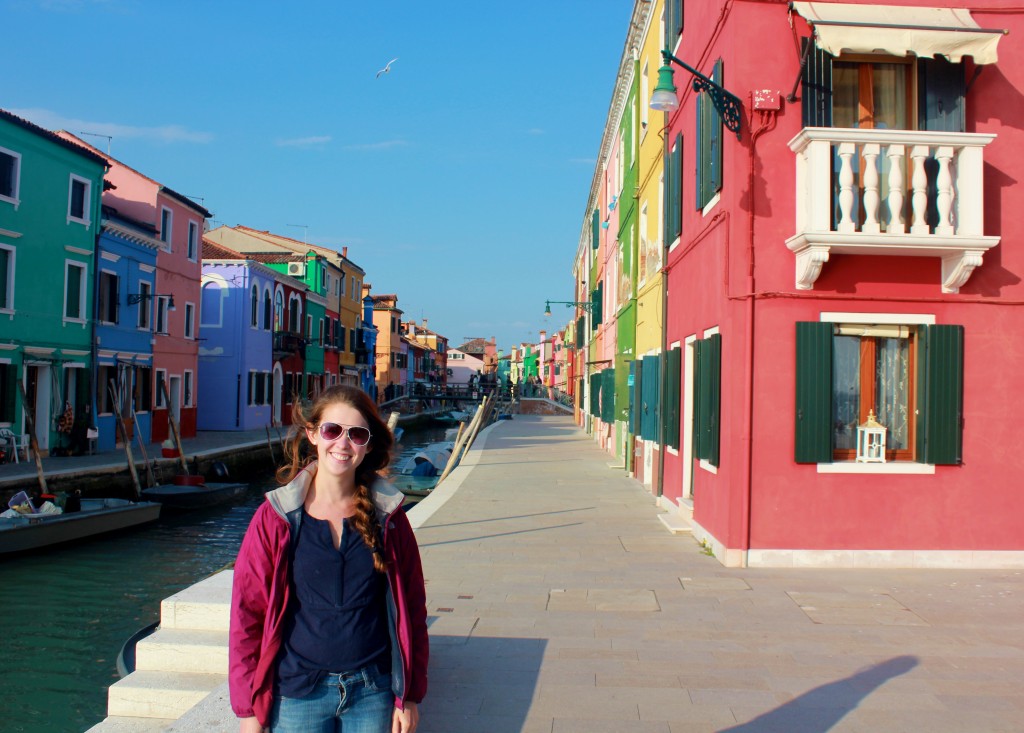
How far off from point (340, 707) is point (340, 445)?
0.80 metres

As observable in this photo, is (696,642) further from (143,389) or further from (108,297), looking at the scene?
(143,389)

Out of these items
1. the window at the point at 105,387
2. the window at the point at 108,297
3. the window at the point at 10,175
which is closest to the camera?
the window at the point at 10,175

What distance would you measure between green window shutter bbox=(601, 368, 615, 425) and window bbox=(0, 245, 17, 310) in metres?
13.7

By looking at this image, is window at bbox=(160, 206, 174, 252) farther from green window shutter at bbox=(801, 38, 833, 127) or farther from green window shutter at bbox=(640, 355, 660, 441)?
green window shutter at bbox=(801, 38, 833, 127)

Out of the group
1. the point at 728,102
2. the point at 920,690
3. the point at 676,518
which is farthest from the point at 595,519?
the point at 920,690

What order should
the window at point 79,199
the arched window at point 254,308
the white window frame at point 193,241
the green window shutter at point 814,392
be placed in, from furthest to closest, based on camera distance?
the arched window at point 254,308 < the white window frame at point 193,241 < the window at point 79,199 < the green window shutter at point 814,392

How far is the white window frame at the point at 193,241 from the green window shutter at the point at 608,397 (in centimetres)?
1445

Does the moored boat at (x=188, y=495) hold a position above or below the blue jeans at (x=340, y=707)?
below

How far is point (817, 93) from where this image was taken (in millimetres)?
8211

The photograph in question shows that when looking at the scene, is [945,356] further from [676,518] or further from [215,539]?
[215,539]

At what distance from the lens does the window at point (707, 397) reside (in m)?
8.73

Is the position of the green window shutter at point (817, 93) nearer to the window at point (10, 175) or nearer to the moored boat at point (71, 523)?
the moored boat at point (71, 523)

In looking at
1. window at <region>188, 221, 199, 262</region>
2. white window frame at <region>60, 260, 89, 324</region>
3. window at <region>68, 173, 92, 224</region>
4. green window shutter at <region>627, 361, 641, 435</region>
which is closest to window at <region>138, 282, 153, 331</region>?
white window frame at <region>60, 260, 89, 324</region>

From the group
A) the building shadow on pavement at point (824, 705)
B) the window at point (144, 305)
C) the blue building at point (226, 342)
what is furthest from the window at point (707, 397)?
the blue building at point (226, 342)
